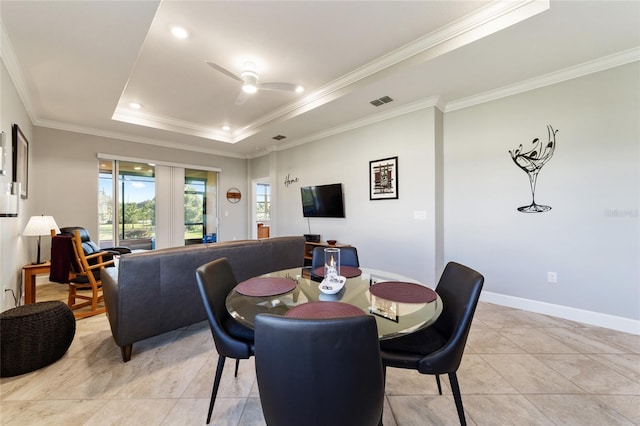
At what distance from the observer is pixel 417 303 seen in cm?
141

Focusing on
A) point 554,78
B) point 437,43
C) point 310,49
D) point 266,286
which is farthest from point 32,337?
point 554,78

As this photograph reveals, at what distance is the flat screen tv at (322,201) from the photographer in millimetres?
4566

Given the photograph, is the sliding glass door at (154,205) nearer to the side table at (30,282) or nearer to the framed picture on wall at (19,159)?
the framed picture on wall at (19,159)

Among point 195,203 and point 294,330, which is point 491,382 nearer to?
point 294,330

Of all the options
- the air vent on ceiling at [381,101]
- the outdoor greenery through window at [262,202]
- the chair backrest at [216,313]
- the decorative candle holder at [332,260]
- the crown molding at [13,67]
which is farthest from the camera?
the outdoor greenery through window at [262,202]

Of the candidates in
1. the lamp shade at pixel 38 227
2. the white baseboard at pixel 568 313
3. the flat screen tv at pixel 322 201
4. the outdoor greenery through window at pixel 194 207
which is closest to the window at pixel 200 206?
the outdoor greenery through window at pixel 194 207

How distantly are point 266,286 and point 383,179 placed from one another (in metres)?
2.83

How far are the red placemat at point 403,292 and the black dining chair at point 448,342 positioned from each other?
0.46 ft

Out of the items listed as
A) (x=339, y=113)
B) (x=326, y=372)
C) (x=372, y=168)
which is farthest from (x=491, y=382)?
(x=339, y=113)

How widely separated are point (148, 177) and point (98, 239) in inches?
57.8

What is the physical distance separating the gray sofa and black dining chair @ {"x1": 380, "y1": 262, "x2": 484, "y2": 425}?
1.75 m

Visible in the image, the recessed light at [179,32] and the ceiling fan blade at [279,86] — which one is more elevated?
the recessed light at [179,32]

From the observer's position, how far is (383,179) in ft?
13.1

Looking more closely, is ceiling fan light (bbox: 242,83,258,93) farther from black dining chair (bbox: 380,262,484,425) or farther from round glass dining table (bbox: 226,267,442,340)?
black dining chair (bbox: 380,262,484,425)
